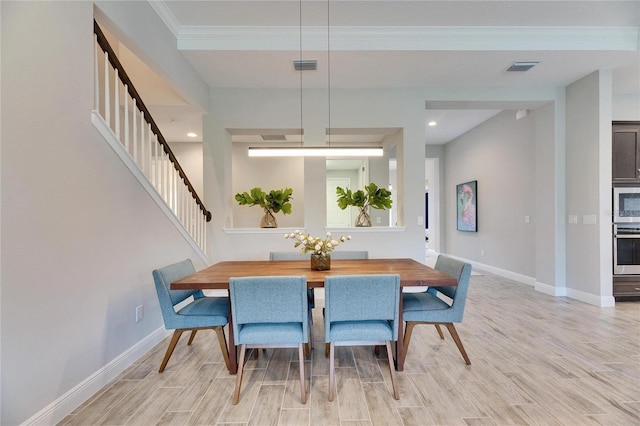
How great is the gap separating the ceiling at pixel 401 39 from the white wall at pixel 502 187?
139cm

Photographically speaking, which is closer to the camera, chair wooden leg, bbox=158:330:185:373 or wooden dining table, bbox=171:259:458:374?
wooden dining table, bbox=171:259:458:374

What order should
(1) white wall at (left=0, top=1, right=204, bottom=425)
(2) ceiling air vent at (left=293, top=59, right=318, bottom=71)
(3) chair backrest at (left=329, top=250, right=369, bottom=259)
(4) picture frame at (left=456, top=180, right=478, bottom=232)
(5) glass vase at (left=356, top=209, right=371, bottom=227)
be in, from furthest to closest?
(4) picture frame at (left=456, top=180, right=478, bottom=232) < (5) glass vase at (left=356, top=209, right=371, bottom=227) < (2) ceiling air vent at (left=293, top=59, right=318, bottom=71) < (3) chair backrest at (left=329, top=250, right=369, bottom=259) < (1) white wall at (left=0, top=1, right=204, bottom=425)

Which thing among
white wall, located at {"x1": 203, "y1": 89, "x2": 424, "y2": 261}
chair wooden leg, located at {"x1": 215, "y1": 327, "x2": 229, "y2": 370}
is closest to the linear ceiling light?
white wall, located at {"x1": 203, "y1": 89, "x2": 424, "y2": 261}

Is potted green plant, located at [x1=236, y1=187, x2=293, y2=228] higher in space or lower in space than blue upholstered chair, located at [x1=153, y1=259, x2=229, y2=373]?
higher

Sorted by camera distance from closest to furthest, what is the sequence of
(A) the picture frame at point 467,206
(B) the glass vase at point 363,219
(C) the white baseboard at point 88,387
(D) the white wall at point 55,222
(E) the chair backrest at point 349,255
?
(D) the white wall at point 55,222 → (C) the white baseboard at point 88,387 → (E) the chair backrest at point 349,255 → (B) the glass vase at point 363,219 → (A) the picture frame at point 467,206

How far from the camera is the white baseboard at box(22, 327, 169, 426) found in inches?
62.3

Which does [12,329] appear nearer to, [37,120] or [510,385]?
[37,120]

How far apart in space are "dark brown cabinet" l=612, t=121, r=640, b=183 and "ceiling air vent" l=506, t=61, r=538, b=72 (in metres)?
1.53

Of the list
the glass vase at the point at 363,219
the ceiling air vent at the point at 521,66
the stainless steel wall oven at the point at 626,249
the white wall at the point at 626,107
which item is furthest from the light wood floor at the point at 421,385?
the white wall at the point at 626,107

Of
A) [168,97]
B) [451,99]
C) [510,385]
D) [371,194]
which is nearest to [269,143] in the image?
[168,97]

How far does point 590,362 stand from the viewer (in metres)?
2.29

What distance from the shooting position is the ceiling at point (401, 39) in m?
2.81

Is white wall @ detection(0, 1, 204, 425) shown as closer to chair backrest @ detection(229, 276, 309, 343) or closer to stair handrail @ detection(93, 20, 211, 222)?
stair handrail @ detection(93, 20, 211, 222)

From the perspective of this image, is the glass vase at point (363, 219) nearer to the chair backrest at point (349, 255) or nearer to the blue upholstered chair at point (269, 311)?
the chair backrest at point (349, 255)
